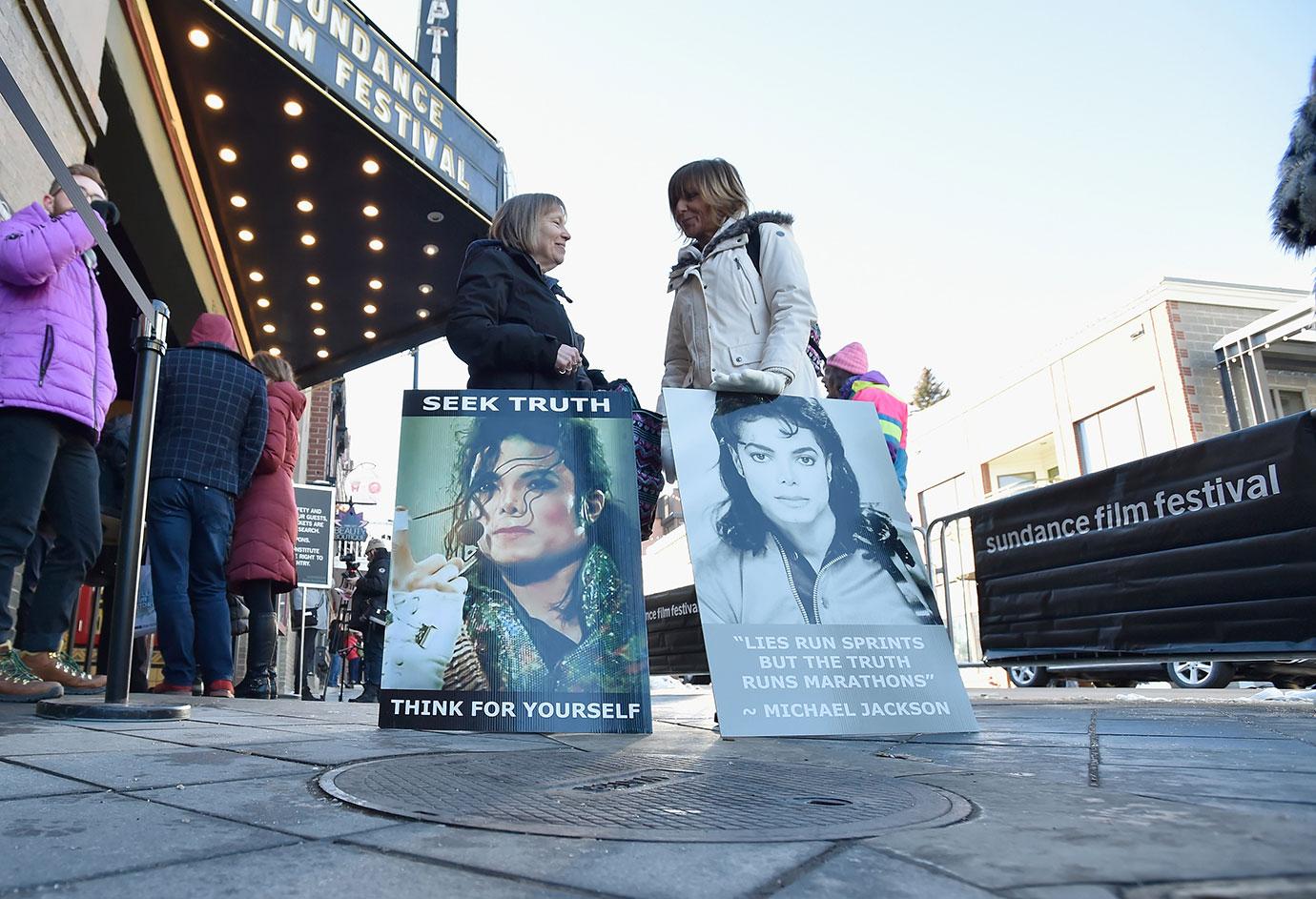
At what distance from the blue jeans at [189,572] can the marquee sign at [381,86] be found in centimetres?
511

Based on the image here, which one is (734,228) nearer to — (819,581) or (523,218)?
(523,218)

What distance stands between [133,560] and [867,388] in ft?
12.2

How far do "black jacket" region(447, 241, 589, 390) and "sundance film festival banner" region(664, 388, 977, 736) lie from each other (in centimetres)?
47

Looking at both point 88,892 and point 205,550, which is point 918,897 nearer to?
point 88,892

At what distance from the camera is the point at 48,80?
454 centimetres

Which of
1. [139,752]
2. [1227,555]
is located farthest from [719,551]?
[1227,555]

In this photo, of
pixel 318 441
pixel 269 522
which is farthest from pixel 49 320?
pixel 318 441

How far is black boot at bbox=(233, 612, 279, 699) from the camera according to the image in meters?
4.83

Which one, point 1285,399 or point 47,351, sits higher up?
point 1285,399

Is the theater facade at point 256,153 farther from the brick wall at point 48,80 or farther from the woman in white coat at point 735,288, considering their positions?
the woman in white coat at point 735,288

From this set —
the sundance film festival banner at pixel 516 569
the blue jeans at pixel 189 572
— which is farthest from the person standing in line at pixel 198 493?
the sundance film festival banner at pixel 516 569

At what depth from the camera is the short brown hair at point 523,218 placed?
310 centimetres

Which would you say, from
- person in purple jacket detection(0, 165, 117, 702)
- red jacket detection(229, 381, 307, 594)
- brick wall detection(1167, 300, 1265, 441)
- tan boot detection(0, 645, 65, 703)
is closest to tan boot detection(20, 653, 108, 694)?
person in purple jacket detection(0, 165, 117, 702)

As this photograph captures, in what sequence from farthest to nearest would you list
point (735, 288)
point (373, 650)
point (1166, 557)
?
point (373, 650), point (1166, 557), point (735, 288)
